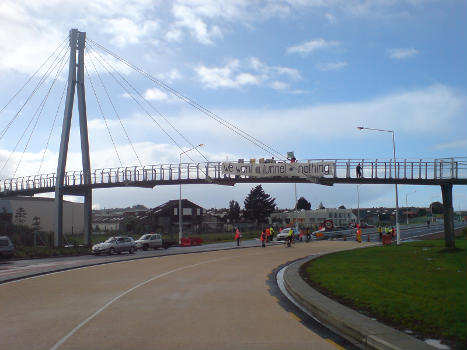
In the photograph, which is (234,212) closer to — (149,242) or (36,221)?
(36,221)

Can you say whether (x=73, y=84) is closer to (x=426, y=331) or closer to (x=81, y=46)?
(x=81, y=46)

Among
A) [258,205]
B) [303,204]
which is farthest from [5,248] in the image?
[303,204]

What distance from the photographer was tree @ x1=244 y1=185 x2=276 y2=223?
110m

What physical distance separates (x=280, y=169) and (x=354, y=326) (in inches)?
1114

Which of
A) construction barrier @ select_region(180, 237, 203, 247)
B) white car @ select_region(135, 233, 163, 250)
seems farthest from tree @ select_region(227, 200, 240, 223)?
white car @ select_region(135, 233, 163, 250)

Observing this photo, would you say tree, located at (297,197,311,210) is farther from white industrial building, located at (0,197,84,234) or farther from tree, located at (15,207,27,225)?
tree, located at (15,207,27,225)

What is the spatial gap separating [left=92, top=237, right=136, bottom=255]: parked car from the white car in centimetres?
423

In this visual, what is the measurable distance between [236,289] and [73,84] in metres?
33.3

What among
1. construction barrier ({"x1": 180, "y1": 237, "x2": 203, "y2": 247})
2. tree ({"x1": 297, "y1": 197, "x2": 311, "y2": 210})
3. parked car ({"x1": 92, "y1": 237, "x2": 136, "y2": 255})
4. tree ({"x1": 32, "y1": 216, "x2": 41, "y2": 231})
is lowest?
construction barrier ({"x1": 180, "y1": 237, "x2": 203, "y2": 247})

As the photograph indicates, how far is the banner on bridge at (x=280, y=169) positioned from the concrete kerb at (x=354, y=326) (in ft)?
76.3

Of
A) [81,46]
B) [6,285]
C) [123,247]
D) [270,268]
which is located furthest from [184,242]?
[6,285]

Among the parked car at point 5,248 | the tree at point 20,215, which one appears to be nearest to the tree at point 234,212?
the tree at point 20,215

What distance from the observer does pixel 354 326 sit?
341 inches

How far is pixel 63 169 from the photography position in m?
41.2
